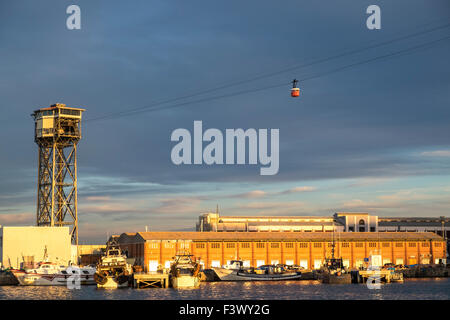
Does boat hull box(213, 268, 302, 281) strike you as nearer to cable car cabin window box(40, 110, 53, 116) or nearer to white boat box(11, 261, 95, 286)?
white boat box(11, 261, 95, 286)

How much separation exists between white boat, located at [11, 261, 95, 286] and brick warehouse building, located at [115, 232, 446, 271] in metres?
34.6

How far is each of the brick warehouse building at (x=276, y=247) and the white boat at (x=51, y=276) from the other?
34613mm

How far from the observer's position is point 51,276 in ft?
384

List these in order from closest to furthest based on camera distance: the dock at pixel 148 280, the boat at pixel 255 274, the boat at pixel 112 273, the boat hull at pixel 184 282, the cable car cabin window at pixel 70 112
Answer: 1. the boat hull at pixel 184 282
2. the boat at pixel 112 273
3. the dock at pixel 148 280
4. the boat at pixel 255 274
5. the cable car cabin window at pixel 70 112

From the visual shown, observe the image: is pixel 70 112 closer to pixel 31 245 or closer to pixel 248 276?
pixel 31 245

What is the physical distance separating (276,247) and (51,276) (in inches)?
2447

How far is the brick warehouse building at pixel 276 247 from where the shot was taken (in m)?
157

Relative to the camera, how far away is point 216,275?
139750 millimetres

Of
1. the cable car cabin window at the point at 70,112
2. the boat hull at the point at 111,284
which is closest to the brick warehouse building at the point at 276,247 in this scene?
the cable car cabin window at the point at 70,112

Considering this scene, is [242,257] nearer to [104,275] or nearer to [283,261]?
[283,261]

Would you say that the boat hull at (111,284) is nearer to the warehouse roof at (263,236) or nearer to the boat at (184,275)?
the boat at (184,275)
